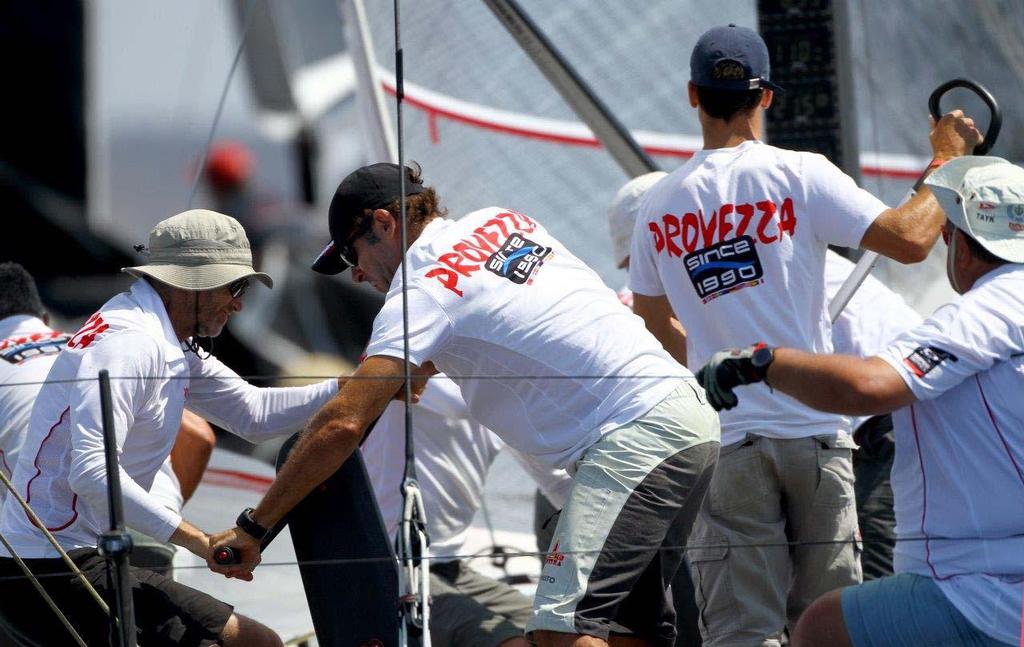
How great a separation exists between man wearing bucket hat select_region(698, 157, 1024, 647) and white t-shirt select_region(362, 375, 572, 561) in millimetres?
964

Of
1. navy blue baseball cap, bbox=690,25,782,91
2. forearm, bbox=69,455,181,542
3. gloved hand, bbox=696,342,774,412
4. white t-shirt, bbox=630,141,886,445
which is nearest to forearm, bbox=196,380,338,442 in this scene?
forearm, bbox=69,455,181,542

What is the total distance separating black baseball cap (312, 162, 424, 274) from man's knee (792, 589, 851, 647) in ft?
2.90

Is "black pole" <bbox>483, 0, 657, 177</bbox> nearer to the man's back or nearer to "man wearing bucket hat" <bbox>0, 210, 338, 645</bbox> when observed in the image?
"man wearing bucket hat" <bbox>0, 210, 338, 645</bbox>

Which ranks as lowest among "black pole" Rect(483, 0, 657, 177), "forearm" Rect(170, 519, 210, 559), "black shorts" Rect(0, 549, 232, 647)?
"black shorts" Rect(0, 549, 232, 647)

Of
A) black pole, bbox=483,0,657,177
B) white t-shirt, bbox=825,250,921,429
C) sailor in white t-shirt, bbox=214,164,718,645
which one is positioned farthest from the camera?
black pole, bbox=483,0,657,177

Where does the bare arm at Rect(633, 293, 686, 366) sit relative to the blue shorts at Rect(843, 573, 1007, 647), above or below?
above

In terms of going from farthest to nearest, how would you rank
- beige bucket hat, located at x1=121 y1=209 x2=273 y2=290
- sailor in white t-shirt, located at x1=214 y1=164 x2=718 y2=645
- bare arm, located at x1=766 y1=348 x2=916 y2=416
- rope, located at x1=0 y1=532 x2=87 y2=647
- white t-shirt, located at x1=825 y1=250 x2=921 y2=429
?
white t-shirt, located at x1=825 y1=250 x2=921 y2=429 → beige bucket hat, located at x1=121 y1=209 x2=273 y2=290 → rope, located at x1=0 y1=532 x2=87 y2=647 → sailor in white t-shirt, located at x1=214 y1=164 x2=718 y2=645 → bare arm, located at x1=766 y1=348 x2=916 y2=416

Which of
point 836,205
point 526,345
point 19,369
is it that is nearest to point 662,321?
point 836,205

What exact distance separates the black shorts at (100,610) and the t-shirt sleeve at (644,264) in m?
0.86

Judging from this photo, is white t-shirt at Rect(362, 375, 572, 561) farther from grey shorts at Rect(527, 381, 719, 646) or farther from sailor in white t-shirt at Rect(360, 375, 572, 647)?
grey shorts at Rect(527, 381, 719, 646)

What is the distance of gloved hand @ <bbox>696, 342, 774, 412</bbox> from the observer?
2.12m

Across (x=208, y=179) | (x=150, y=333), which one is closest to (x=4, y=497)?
(x=150, y=333)

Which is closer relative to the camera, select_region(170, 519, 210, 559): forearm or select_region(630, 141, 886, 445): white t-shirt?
select_region(170, 519, 210, 559): forearm

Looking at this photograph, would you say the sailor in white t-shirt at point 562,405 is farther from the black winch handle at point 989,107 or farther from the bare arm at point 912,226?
the black winch handle at point 989,107
